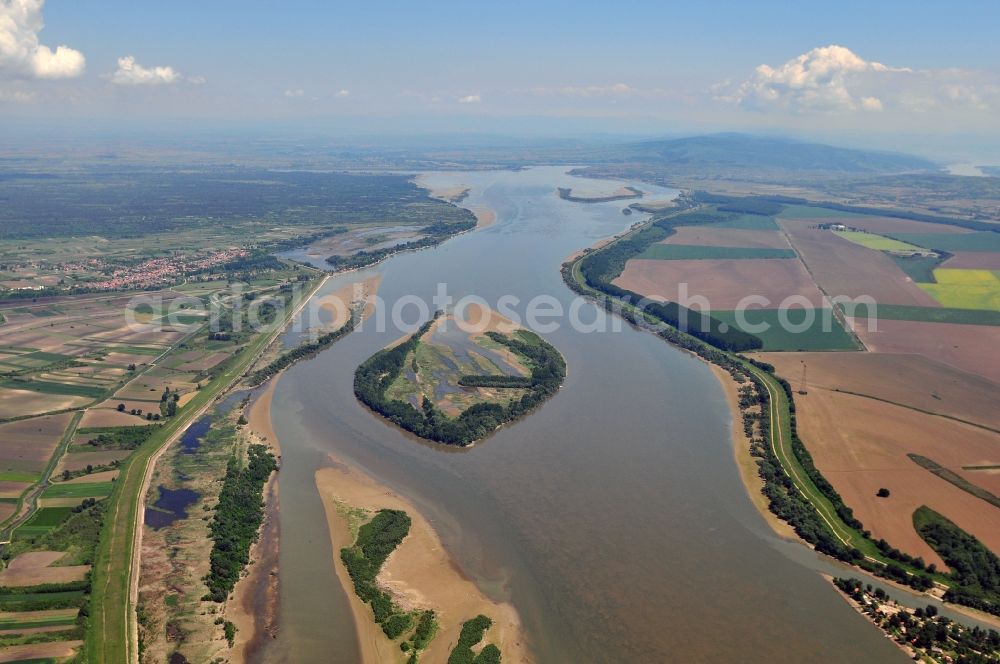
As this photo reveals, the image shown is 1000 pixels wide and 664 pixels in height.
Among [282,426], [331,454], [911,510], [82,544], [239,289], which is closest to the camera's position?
[82,544]

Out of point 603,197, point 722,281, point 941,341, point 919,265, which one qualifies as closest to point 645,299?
point 722,281

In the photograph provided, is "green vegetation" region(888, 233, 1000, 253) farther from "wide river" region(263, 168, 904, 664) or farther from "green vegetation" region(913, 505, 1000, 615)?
"green vegetation" region(913, 505, 1000, 615)

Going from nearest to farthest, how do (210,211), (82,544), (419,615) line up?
1. (419,615)
2. (82,544)
3. (210,211)

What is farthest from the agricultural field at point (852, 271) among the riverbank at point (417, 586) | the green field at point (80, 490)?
the green field at point (80, 490)

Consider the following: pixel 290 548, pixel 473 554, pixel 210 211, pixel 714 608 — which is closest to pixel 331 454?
pixel 290 548

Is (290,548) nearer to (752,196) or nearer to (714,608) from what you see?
(714,608)

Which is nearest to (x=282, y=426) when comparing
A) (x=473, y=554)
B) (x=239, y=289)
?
(x=473, y=554)

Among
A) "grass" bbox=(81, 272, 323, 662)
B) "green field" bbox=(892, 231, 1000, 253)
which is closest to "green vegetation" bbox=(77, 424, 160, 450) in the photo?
"grass" bbox=(81, 272, 323, 662)

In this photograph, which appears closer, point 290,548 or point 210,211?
point 290,548
